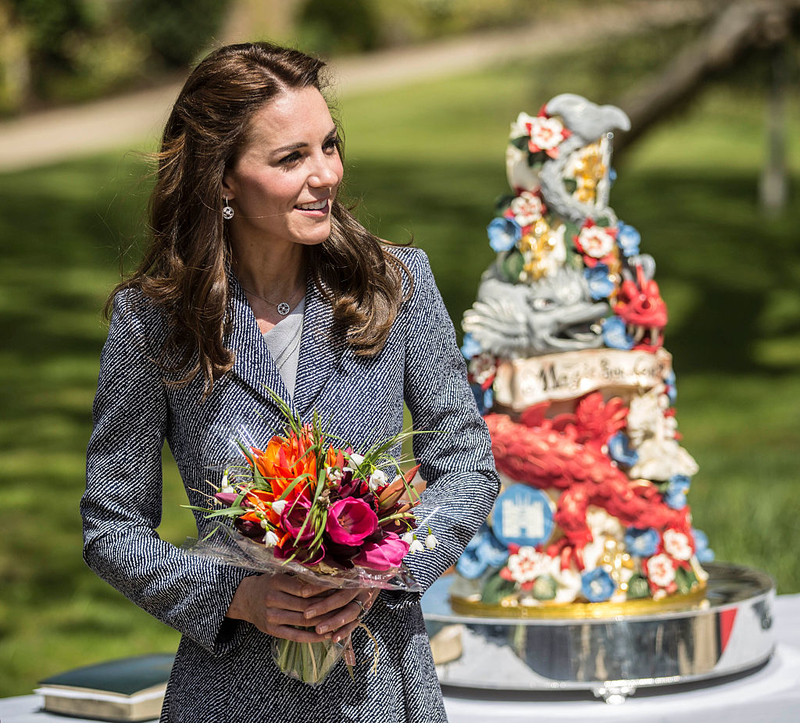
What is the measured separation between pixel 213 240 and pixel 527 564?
2098 millimetres

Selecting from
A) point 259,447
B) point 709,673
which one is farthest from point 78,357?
point 259,447

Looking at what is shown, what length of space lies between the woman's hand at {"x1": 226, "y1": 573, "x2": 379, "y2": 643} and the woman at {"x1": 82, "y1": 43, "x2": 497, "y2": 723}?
0.16ft

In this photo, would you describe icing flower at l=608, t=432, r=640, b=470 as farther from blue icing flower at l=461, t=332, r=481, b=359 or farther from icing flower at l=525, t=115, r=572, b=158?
icing flower at l=525, t=115, r=572, b=158

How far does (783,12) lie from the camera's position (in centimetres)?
977

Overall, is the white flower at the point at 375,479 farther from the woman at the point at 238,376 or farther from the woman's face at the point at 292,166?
the woman's face at the point at 292,166

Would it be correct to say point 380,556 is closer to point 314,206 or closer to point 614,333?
point 314,206

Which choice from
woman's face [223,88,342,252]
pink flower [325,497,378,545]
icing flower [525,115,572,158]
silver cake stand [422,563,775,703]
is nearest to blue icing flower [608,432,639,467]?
silver cake stand [422,563,775,703]

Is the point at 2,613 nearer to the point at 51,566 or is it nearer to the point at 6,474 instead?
the point at 51,566

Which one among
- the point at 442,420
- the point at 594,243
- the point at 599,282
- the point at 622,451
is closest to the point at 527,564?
the point at 622,451

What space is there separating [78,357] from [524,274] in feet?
26.4

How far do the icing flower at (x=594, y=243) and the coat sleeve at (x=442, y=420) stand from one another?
181 centimetres

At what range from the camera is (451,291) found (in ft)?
44.6

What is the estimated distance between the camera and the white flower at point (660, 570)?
4.02 metres

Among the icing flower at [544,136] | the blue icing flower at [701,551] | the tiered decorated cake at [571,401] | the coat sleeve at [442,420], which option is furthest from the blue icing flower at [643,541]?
the coat sleeve at [442,420]
